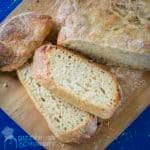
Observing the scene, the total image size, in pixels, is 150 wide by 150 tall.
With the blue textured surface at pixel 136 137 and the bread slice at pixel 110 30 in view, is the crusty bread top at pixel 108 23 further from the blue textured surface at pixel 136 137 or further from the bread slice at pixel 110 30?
Result: the blue textured surface at pixel 136 137

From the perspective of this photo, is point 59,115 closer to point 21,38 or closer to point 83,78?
point 83,78

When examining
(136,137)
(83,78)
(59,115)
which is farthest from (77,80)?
(136,137)

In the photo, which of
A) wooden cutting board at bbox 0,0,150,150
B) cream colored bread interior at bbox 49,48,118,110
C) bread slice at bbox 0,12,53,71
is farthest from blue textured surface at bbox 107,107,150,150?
bread slice at bbox 0,12,53,71

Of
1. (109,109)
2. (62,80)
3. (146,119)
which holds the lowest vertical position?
(146,119)

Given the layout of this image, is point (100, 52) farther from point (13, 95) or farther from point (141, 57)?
point (13, 95)

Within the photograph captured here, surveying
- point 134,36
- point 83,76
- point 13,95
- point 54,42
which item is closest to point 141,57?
point 134,36

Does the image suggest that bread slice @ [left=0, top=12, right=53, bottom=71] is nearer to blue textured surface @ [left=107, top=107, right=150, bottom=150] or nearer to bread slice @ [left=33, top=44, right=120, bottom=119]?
bread slice @ [left=33, top=44, right=120, bottom=119]
